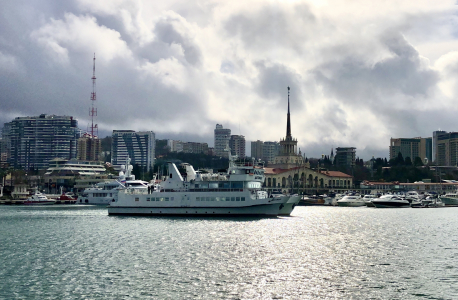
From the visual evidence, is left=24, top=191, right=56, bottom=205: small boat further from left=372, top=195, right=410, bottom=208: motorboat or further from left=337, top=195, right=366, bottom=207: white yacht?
left=372, top=195, right=410, bottom=208: motorboat

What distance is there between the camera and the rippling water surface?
33.8 meters

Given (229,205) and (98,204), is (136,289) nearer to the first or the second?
(229,205)

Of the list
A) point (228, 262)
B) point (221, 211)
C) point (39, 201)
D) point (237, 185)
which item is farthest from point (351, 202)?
point (228, 262)

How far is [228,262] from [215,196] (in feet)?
128

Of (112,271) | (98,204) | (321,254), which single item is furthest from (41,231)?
(98,204)

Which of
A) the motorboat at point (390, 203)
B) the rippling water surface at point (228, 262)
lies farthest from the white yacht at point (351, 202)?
the rippling water surface at point (228, 262)

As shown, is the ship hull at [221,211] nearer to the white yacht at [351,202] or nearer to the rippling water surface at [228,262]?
the rippling water surface at [228,262]

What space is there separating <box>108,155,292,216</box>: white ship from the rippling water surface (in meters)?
11.1

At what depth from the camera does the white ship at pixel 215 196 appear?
266ft

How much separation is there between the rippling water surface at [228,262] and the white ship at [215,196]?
1112 centimetres

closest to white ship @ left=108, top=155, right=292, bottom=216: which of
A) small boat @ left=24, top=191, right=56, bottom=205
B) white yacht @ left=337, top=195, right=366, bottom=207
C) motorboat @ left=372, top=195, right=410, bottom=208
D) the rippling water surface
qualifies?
the rippling water surface

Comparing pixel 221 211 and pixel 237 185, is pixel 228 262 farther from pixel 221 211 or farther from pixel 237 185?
pixel 237 185

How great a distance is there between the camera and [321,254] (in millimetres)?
47844

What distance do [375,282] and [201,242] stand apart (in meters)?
22.0
